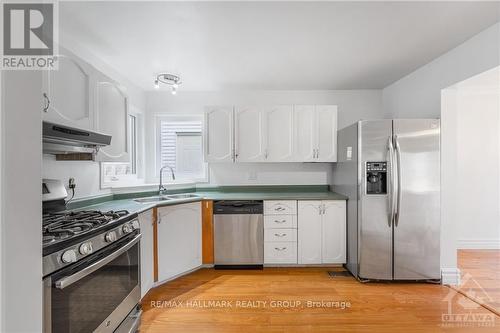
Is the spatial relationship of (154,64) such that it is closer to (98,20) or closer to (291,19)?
(98,20)

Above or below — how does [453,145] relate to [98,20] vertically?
below

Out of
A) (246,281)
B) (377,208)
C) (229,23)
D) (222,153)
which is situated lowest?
(246,281)

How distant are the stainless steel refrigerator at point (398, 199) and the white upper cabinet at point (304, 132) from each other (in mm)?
719

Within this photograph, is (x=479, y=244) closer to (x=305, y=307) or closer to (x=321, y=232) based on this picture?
(x=321, y=232)

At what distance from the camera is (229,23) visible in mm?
1903

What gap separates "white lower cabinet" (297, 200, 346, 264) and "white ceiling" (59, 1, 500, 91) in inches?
64.0

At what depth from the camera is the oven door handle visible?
1180 millimetres

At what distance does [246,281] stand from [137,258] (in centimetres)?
127

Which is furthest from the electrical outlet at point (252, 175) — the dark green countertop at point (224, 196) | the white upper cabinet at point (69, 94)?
the white upper cabinet at point (69, 94)

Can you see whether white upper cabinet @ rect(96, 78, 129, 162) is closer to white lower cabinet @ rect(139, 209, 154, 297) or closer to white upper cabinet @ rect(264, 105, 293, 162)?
white lower cabinet @ rect(139, 209, 154, 297)

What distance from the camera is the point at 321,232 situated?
3.02 metres

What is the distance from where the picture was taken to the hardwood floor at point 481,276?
2.32 m

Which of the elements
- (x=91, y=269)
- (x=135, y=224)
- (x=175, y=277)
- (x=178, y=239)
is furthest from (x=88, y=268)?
(x=175, y=277)

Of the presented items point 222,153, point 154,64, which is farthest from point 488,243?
point 154,64
